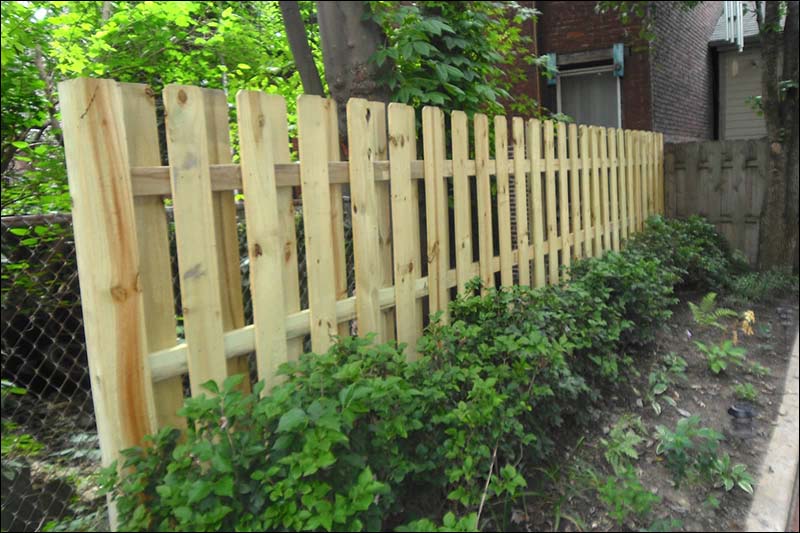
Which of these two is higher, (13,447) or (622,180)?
(622,180)

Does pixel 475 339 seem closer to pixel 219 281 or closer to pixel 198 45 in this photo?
pixel 219 281

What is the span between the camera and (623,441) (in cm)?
355

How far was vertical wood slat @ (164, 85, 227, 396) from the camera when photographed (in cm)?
247

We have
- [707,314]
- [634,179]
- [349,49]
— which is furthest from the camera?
[634,179]

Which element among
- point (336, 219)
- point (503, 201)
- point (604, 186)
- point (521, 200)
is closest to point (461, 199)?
point (503, 201)

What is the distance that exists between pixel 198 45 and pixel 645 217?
17.7ft

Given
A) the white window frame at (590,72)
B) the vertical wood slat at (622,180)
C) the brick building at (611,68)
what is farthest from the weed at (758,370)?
the white window frame at (590,72)

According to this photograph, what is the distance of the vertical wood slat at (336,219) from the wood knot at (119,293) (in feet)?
3.60

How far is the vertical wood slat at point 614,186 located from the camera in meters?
6.96

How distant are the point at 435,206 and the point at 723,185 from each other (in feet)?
21.0

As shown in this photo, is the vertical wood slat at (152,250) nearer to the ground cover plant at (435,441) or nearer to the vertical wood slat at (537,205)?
the ground cover plant at (435,441)

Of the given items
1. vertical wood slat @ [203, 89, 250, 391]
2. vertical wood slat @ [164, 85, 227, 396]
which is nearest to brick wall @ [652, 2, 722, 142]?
vertical wood slat @ [203, 89, 250, 391]

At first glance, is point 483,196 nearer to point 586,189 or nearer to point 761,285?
point 586,189

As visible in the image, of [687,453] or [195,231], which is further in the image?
[687,453]
